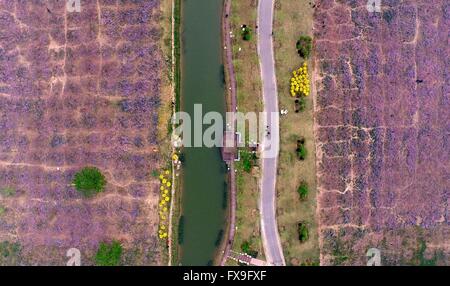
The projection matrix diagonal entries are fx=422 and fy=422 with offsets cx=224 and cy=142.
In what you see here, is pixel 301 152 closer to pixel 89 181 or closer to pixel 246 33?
pixel 246 33

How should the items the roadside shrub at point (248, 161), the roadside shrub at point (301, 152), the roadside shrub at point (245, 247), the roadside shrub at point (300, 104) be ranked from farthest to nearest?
the roadside shrub at point (300, 104)
the roadside shrub at point (248, 161)
the roadside shrub at point (301, 152)
the roadside shrub at point (245, 247)

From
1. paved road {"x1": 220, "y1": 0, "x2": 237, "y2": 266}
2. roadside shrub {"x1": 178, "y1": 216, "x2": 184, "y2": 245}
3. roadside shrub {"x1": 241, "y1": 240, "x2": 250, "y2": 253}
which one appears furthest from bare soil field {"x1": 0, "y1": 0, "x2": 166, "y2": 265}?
roadside shrub {"x1": 241, "y1": 240, "x2": 250, "y2": 253}

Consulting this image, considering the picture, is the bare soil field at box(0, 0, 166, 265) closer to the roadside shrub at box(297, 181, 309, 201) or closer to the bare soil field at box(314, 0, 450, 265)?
the roadside shrub at box(297, 181, 309, 201)

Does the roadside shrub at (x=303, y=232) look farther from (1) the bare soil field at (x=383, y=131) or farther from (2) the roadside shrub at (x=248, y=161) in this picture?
(2) the roadside shrub at (x=248, y=161)

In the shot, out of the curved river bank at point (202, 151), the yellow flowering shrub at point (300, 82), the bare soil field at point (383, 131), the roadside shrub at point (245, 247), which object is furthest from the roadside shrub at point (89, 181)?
the bare soil field at point (383, 131)
